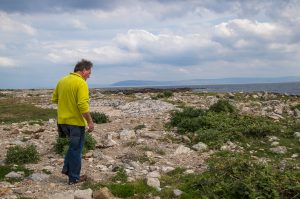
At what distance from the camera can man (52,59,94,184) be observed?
354 inches

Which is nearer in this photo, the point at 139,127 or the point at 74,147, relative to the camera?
the point at 74,147

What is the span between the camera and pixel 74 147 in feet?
30.3

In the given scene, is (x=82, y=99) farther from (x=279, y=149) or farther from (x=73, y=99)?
(x=279, y=149)

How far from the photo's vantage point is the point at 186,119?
15586 mm

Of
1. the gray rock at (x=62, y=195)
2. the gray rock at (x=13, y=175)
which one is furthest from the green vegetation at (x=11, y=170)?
→ the gray rock at (x=62, y=195)

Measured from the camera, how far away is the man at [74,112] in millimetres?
8984

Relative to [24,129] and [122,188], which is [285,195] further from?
[24,129]

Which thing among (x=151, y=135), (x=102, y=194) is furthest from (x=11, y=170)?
(x=151, y=135)

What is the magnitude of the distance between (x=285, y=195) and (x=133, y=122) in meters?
9.66

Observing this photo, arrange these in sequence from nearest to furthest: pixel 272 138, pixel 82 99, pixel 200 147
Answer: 1. pixel 82 99
2. pixel 200 147
3. pixel 272 138

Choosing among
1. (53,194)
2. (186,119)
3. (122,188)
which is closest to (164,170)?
(122,188)

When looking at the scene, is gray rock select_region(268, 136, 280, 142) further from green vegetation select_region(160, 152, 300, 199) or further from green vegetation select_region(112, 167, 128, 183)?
green vegetation select_region(112, 167, 128, 183)

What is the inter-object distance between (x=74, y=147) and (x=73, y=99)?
1.04m

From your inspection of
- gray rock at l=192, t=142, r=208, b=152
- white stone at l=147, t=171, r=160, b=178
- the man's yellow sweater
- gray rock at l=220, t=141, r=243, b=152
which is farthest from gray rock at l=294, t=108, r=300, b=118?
the man's yellow sweater
